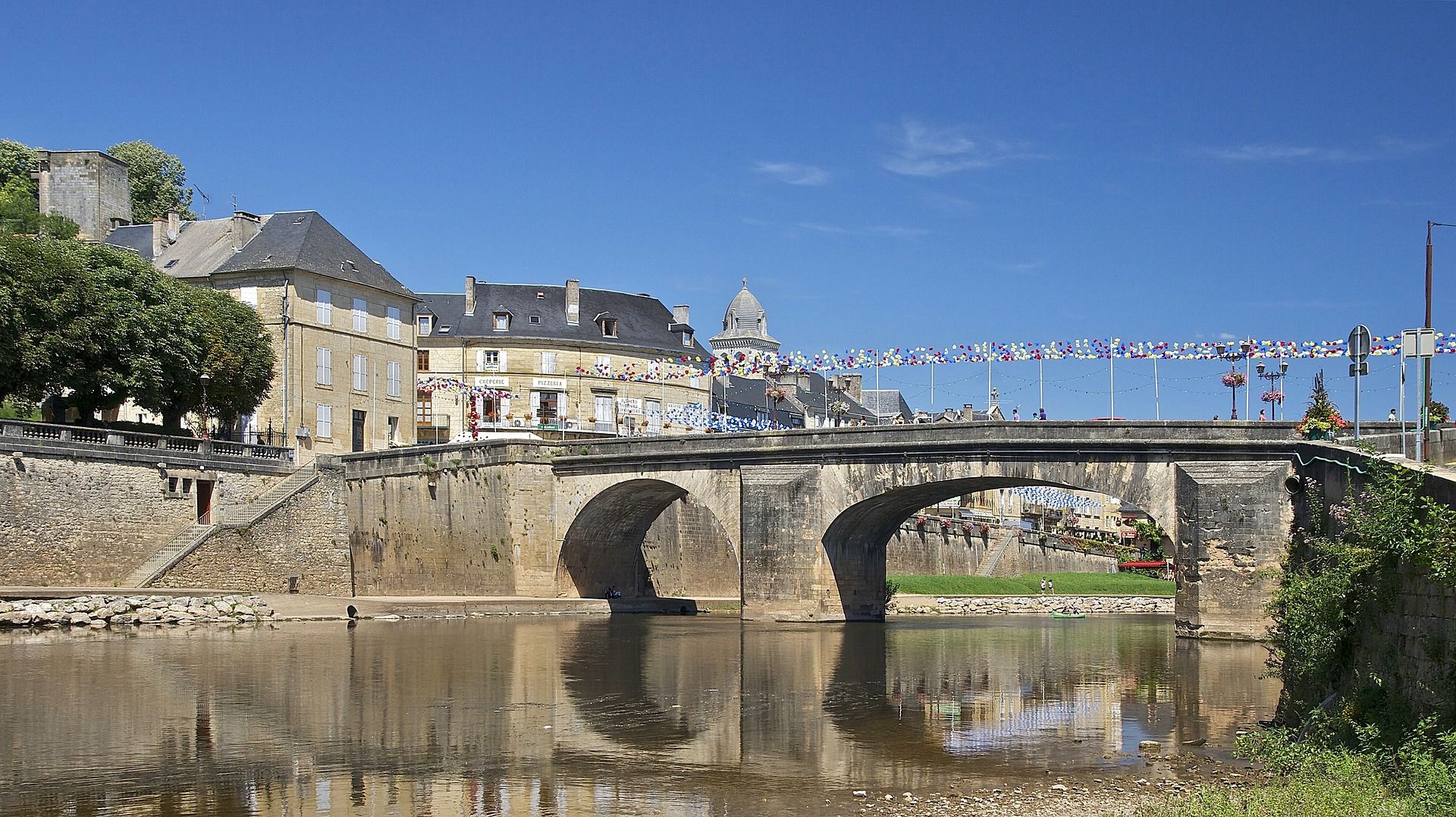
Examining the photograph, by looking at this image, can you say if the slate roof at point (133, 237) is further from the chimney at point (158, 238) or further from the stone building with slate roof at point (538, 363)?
the stone building with slate roof at point (538, 363)

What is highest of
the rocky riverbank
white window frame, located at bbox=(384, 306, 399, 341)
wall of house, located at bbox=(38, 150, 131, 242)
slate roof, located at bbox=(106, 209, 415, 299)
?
wall of house, located at bbox=(38, 150, 131, 242)

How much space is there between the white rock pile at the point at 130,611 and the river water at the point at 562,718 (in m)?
1.21

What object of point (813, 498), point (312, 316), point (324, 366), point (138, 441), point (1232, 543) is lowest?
point (1232, 543)

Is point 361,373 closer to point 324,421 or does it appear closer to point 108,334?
point 324,421

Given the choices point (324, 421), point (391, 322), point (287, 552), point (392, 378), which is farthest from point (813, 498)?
point (391, 322)

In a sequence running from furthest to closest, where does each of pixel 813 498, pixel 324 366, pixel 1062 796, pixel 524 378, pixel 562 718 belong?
pixel 524 378 → pixel 324 366 → pixel 813 498 → pixel 562 718 → pixel 1062 796

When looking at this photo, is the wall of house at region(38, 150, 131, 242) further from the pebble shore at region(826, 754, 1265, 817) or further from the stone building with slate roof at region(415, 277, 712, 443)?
the pebble shore at region(826, 754, 1265, 817)

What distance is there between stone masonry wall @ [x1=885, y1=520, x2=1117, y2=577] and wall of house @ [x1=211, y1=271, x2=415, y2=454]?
18.8m

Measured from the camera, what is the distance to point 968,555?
196 feet

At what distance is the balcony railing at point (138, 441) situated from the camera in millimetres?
38031

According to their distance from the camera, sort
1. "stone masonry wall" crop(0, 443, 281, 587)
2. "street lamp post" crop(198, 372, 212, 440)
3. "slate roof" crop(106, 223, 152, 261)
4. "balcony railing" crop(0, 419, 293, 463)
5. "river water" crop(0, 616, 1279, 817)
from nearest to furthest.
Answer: "river water" crop(0, 616, 1279, 817)
"stone masonry wall" crop(0, 443, 281, 587)
"balcony railing" crop(0, 419, 293, 463)
"street lamp post" crop(198, 372, 212, 440)
"slate roof" crop(106, 223, 152, 261)

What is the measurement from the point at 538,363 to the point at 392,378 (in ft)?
32.9

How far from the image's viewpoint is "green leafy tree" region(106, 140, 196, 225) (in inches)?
2475

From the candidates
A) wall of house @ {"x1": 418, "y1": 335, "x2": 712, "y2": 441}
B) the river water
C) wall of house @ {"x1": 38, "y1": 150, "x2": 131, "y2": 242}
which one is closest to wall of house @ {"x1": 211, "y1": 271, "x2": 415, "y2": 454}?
wall of house @ {"x1": 38, "y1": 150, "x2": 131, "y2": 242}
